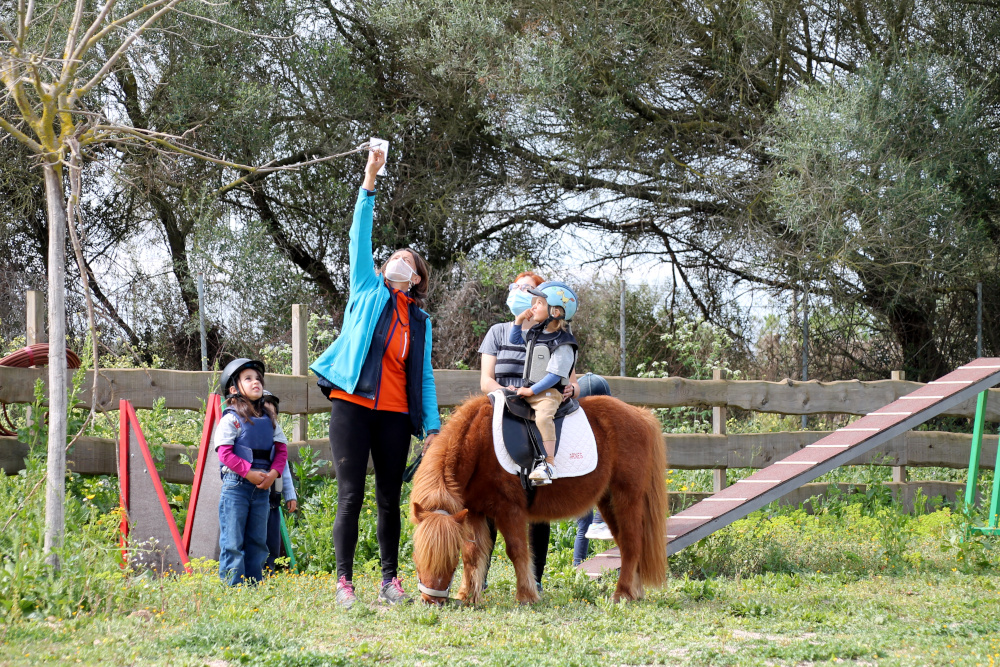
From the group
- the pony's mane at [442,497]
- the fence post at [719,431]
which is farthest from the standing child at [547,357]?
the fence post at [719,431]

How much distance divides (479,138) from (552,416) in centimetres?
780

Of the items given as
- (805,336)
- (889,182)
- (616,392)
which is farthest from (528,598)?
(889,182)

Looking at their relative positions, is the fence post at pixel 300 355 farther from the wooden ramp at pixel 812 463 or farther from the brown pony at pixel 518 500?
the wooden ramp at pixel 812 463

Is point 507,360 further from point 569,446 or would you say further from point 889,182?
point 889,182

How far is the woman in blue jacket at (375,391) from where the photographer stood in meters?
4.00

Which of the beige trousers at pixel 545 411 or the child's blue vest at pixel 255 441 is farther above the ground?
the beige trousers at pixel 545 411

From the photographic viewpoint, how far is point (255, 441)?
4.84m

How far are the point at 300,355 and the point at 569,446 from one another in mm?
2561

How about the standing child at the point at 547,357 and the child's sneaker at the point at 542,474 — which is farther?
the standing child at the point at 547,357

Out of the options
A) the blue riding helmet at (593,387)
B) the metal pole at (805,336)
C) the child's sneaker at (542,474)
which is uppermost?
the metal pole at (805,336)

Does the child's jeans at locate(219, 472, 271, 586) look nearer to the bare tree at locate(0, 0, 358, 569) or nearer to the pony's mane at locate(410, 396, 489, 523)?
the bare tree at locate(0, 0, 358, 569)

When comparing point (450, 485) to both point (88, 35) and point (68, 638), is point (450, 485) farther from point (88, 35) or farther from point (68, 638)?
point (88, 35)

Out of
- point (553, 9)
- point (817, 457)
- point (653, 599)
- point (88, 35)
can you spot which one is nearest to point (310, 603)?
point (653, 599)

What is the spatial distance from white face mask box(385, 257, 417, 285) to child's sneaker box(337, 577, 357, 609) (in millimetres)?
1521
